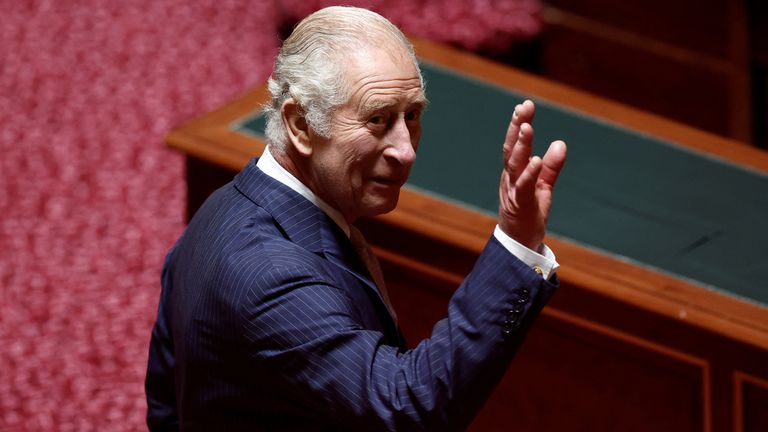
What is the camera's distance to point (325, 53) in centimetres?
179

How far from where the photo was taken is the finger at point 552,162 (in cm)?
171

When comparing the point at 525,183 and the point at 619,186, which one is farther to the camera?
the point at 619,186

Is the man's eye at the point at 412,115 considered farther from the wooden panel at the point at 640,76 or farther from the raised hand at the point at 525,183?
the wooden panel at the point at 640,76

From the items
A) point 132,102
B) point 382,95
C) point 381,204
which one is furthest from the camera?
point 132,102

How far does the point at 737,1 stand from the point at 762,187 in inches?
90.6

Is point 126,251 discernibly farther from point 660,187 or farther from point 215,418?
point 215,418

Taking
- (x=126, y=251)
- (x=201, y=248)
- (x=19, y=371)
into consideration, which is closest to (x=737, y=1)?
(x=126, y=251)

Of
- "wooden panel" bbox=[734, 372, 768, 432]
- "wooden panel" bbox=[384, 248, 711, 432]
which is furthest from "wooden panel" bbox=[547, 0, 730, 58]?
"wooden panel" bbox=[734, 372, 768, 432]

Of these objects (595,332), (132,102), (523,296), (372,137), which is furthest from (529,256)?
(132,102)

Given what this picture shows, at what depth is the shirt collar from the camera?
74.9 inches

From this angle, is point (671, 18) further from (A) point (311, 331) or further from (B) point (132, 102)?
(A) point (311, 331)

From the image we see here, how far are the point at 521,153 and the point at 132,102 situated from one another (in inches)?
126

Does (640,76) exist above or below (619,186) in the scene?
below

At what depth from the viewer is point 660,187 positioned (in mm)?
3234
